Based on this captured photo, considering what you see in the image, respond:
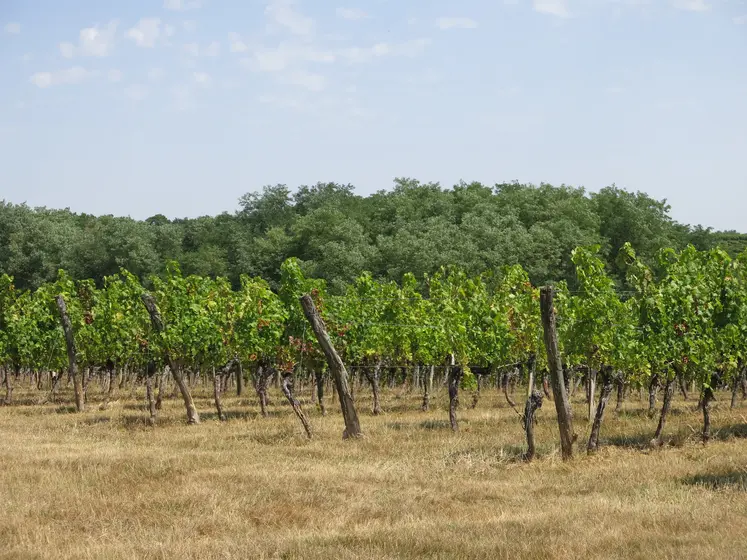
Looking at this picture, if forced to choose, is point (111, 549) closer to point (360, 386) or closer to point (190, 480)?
point (190, 480)

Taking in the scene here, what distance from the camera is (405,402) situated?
114 feet

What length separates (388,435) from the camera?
69.6ft

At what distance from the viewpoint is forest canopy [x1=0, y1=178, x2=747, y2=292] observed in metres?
60.6

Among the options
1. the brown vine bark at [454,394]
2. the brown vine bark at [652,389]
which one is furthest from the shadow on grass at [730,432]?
the brown vine bark at [454,394]

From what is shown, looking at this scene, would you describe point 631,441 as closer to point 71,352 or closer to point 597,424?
point 597,424

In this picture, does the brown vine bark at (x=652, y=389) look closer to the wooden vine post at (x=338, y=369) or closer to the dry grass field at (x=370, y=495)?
the dry grass field at (x=370, y=495)

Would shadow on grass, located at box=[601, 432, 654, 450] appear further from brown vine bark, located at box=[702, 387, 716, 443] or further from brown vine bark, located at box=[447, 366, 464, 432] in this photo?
brown vine bark, located at box=[447, 366, 464, 432]

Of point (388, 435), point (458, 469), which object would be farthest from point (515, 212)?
point (458, 469)

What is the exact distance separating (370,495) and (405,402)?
21897 mm

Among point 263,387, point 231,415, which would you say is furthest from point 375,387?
point 231,415

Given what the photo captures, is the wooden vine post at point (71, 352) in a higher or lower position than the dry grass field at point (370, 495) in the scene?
higher

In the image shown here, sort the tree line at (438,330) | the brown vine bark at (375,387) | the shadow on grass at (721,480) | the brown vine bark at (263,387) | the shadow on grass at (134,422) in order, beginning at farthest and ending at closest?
the brown vine bark at (375,387)
the brown vine bark at (263,387)
the shadow on grass at (134,422)
the tree line at (438,330)
the shadow on grass at (721,480)

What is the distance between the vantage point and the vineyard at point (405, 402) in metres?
11.9

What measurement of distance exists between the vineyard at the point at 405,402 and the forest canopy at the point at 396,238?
23888mm
